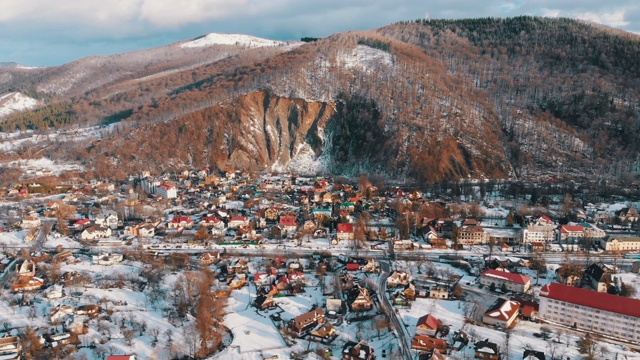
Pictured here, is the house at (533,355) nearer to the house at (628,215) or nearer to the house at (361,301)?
the house at (361,301)

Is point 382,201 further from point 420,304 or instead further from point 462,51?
point 462,51

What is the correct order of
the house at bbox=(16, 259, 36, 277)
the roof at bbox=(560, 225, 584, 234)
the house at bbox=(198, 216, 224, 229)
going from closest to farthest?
the house at bbox=(16, 259, 36, 277), the roof at bbox=(560, 225, 584, 234), the house at bbox=(198, 216, 224, 229)

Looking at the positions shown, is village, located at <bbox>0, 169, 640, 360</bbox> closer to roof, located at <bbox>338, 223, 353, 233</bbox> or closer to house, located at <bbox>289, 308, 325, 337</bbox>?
house, located at <bbox>289, 308, 325, 337</bbox>

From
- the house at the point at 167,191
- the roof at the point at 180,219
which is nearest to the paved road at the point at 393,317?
the roof at the point at 180,219

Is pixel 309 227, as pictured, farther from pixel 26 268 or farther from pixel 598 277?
pixel 598 277

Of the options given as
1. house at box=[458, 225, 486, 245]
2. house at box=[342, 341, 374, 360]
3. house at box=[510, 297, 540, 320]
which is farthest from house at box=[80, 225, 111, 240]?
house at box=[510, 297, 540, 320]
